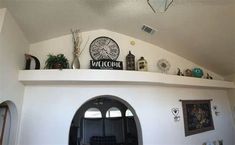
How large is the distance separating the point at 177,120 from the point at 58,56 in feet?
7.93

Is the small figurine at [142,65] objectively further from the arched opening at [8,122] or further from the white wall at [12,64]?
the arched opening at [8,122]

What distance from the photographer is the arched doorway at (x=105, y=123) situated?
580 cm

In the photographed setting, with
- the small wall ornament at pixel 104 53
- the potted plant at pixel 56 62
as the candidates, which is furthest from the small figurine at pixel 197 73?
the potted plant at pixel 56 62

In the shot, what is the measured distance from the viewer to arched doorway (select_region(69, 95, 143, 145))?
5805mm

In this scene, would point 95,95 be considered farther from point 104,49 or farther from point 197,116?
point 197,116

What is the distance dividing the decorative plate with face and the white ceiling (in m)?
0.24

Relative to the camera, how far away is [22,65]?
2.68m

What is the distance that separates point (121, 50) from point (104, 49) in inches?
13.1

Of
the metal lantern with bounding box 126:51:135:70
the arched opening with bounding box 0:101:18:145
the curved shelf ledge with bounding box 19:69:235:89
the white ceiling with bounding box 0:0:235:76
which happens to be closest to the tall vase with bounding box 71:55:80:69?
the curved shelf ledge with bounding box 19:69:235:89

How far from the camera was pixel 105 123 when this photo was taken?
607 centimetres

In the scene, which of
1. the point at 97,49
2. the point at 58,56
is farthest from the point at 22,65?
the point at 97,49

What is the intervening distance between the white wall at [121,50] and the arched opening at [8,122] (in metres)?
0.81

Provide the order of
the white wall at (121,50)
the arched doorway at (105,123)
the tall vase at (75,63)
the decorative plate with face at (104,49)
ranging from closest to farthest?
the tall vase at (75,63) → the white wall at (121,50) → the decorative plate with face at (104,49) → the arched doorway at (105,123)

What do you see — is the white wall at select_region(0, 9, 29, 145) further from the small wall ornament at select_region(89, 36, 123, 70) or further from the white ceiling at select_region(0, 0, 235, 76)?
the small wall ornament at select_region(89, 36, 123, 70)
